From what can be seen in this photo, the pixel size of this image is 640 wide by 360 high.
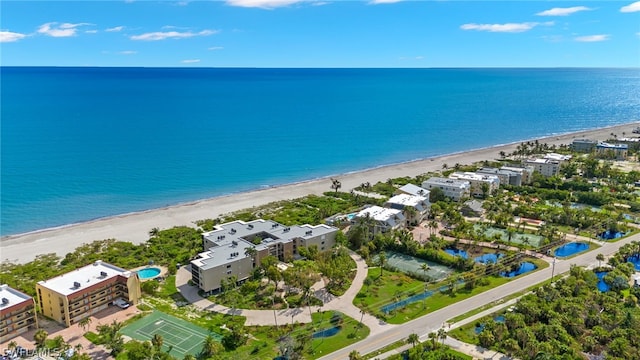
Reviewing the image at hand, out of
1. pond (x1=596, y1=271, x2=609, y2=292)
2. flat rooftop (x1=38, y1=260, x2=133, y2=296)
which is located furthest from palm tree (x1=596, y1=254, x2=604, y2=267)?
flat rooftop (x1=38, y1=260, x2=133, y2=296)

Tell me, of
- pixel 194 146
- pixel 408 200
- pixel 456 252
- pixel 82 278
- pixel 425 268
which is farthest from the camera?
pixel 194 146

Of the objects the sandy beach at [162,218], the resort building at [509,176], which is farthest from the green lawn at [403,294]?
the resort building at [509,176]

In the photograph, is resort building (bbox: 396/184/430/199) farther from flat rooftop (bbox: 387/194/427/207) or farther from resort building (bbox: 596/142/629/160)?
resort building (bbox: 596/142/629/160)

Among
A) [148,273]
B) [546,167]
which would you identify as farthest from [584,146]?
[148,273]

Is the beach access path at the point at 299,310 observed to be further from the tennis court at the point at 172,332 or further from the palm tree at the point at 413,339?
the tennis court at the point at 172,332

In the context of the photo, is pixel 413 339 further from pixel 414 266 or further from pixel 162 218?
pixel 162 218

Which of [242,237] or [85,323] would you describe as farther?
[242,237]

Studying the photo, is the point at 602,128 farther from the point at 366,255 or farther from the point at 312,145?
→ the point at 366,255
